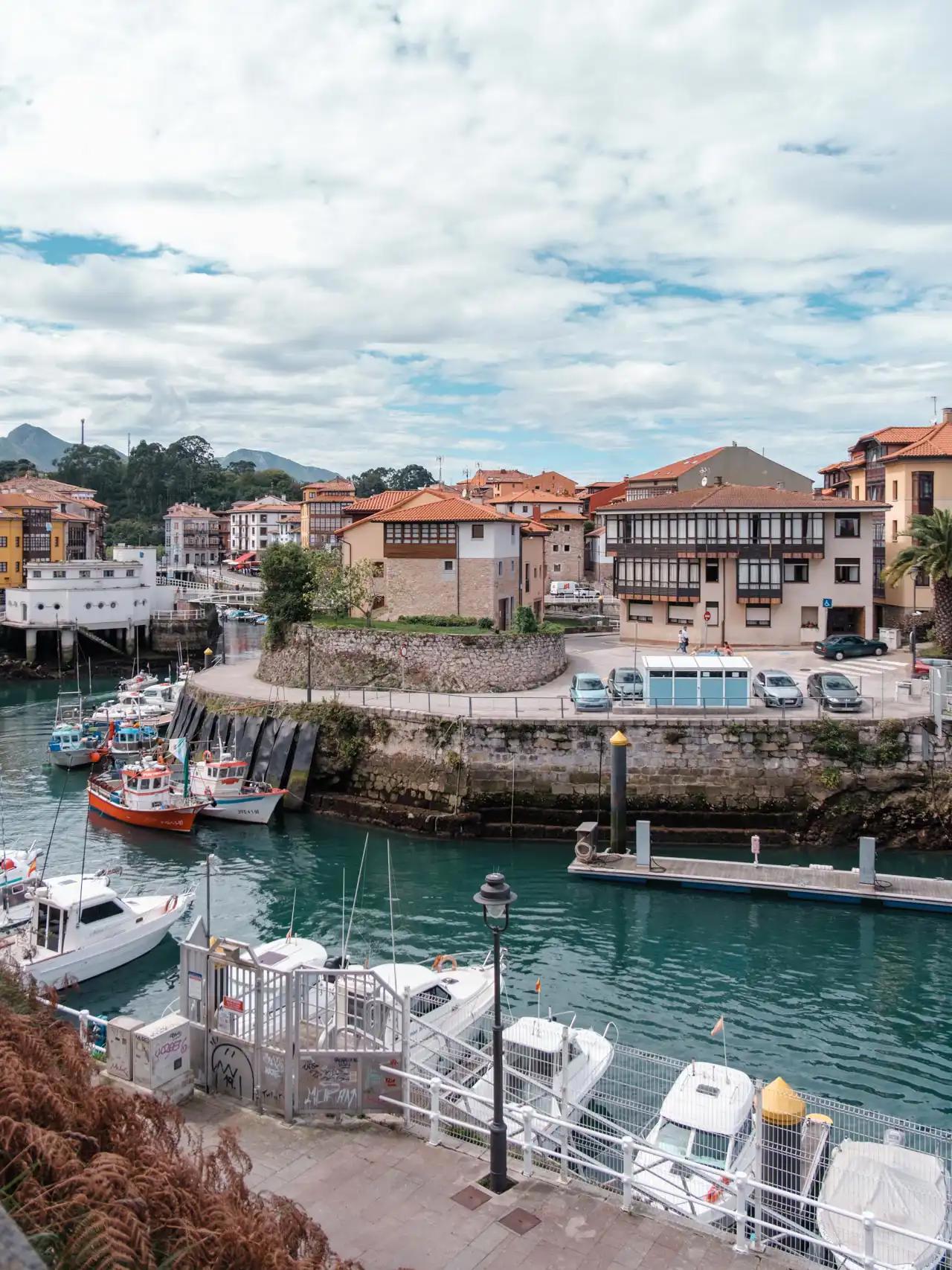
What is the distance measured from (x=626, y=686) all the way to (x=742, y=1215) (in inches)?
1135

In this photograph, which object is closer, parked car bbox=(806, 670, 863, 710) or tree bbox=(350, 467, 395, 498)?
parked car bbox=(806, 670, 863, 710)

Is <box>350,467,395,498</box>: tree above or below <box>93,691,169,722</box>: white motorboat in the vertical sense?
above

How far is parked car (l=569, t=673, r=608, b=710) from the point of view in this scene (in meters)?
37.0

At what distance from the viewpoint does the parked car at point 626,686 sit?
38156 mm

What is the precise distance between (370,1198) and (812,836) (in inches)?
1026

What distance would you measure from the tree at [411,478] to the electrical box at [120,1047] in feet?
527

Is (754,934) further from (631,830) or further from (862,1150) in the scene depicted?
(862,1150)

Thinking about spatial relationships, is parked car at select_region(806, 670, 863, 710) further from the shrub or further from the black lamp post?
the black lamp post

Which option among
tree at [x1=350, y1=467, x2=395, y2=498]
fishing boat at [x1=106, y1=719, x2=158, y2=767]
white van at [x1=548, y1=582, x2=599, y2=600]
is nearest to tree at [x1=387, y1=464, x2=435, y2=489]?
tree at [x1=350, y1=467, x2=395, y2=498]

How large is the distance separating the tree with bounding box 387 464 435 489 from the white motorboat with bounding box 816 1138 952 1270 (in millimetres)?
160833

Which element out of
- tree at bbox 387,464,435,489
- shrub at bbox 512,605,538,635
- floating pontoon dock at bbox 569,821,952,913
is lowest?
floating pontoon dock at bbox 569,821,952,913

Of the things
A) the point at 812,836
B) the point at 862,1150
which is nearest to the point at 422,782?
the point at 812,836

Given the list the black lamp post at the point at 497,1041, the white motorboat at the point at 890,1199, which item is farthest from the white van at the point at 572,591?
the black lamp post at the point at 497,1041

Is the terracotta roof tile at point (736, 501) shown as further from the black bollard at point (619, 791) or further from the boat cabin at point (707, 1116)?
the boat cabin at point (707, 1116)
